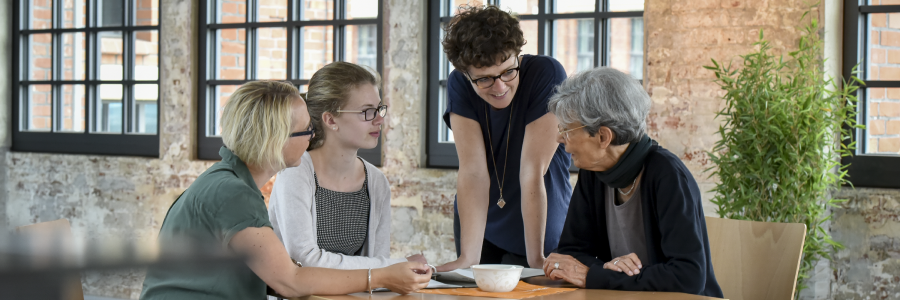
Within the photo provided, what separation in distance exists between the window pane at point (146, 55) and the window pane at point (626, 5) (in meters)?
3.29

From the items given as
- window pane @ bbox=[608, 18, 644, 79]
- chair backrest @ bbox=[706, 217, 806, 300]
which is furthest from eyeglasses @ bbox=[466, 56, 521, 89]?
window pane @ bbox=[608, 18, 644, 79]

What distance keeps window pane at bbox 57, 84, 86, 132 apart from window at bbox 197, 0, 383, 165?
120cm

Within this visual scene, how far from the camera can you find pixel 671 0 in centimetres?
403

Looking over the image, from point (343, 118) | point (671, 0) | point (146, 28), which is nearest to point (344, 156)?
point (343, 118)

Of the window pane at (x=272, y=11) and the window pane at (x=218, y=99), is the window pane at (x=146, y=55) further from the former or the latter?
the window pane at (x=272, y=11)

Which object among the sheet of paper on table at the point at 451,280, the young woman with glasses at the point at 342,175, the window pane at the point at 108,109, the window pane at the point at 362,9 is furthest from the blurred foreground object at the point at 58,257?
the window pane at the point at 108,109

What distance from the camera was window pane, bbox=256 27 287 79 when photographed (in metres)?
5.31

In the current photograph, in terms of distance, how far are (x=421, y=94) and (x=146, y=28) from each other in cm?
226

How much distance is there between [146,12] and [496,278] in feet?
15.3

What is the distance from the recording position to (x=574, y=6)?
4.58 metres

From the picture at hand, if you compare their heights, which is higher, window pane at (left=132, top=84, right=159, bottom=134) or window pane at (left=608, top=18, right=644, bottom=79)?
window pane at (left=608, top=18, right=644, bottom=79)

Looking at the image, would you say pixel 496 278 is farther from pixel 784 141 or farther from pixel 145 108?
pixel 145 108

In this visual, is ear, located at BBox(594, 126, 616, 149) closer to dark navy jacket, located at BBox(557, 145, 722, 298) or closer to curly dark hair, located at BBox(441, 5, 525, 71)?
dark navy jacket, located at BBox(557, 145, 722, 298)

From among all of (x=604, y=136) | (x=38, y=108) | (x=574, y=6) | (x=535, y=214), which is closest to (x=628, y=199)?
(x=604, y=136)
